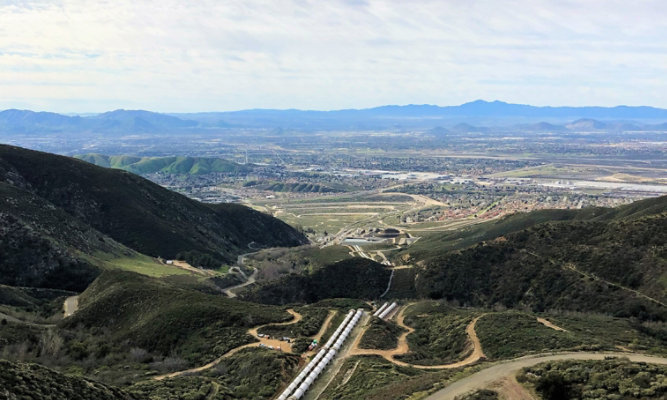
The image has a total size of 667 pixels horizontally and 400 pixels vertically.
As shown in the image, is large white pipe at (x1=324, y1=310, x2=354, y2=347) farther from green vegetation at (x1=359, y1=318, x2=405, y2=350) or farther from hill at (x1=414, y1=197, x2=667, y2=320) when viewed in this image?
hill at (x1=414, y1=197, x2=667, y2=320)

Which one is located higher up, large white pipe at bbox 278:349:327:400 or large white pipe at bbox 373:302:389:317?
large white pipe at bbox 278:349:327:400

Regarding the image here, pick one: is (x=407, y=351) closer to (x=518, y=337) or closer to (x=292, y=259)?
(x=518, y=337)

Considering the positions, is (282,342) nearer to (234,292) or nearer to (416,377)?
(416,377)

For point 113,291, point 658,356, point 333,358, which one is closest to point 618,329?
point 658,356

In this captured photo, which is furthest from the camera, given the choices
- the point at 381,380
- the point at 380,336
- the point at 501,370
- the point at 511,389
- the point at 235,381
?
the point at 380,336

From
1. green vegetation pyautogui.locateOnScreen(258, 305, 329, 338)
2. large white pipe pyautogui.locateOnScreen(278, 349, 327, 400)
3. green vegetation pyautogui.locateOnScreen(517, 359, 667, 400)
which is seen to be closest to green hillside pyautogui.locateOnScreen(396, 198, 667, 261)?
green vegetation pyautogui.locateOnScreen(258, 305, 329, 338)

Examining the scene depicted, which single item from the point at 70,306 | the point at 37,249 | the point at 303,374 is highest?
the point at 37,249

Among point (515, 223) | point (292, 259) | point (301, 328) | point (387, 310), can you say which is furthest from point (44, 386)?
point (515, 223)
